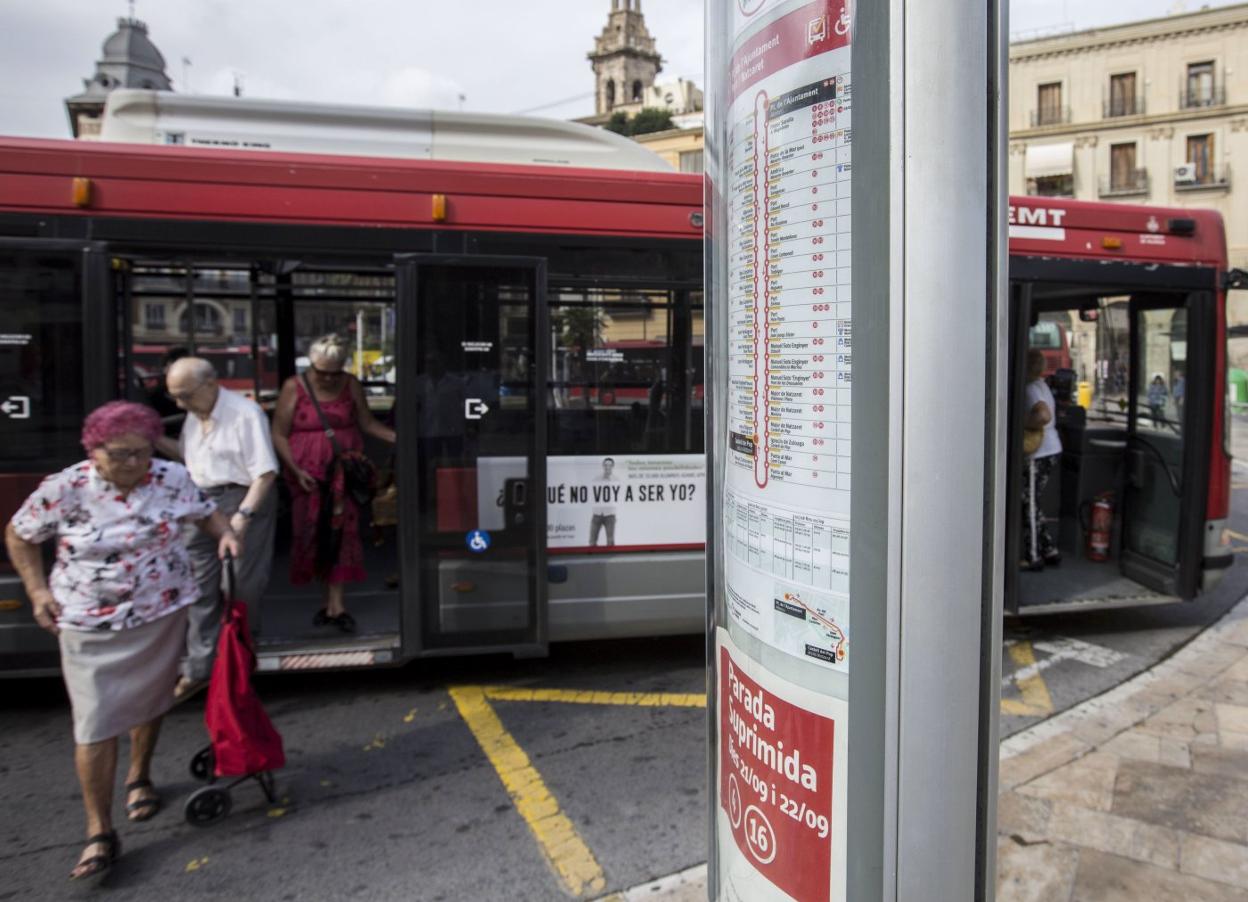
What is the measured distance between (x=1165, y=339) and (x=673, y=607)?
12.4 ft

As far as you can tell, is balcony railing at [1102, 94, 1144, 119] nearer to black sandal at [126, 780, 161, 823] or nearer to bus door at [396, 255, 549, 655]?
bus door at [396, 255, 549, 655]

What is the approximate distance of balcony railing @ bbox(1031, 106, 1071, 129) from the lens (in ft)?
149

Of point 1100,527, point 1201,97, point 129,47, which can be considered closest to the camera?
point 1100,527

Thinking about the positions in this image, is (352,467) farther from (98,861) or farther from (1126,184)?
(1126,184)

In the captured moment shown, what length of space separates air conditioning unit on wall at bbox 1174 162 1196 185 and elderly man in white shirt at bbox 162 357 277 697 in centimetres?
4838

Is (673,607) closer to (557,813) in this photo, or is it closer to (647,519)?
(647,519)

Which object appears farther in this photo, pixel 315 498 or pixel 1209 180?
pixel 1209 180

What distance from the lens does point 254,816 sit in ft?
12.5

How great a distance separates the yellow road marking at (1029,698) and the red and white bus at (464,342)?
1.73 meters

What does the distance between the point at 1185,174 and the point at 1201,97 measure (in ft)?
13.4

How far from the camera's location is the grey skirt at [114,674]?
3.33 metres

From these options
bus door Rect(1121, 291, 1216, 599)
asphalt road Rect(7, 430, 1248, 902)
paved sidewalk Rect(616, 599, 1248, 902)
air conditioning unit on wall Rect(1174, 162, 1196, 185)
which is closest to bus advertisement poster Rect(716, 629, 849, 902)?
paved sidewalk Rect(616, 599, 1248, 902)

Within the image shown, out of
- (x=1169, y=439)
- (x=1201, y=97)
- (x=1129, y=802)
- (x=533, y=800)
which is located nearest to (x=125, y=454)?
(x=533, y=800)

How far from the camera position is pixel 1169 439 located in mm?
6180
